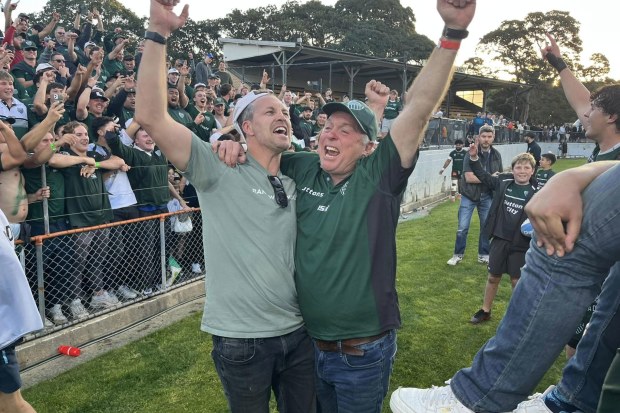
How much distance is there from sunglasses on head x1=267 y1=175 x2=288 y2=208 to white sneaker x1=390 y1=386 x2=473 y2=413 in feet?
3.42

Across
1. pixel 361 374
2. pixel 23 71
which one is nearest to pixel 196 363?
pixel 361 374

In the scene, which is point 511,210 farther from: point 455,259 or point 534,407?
point 534,407

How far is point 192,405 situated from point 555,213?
3.56 metres

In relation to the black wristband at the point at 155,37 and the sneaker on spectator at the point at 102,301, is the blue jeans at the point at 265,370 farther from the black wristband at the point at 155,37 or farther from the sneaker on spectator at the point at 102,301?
the sneaker on spectator at the point at 102,301

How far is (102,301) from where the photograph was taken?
5.54 m

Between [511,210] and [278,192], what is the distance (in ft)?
13.6

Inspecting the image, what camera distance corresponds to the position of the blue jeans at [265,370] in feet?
7.68

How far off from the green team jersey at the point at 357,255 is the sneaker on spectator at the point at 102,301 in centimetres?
404

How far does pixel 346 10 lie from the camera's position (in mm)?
55219

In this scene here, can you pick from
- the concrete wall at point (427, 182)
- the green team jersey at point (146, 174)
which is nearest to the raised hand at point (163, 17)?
the green team jersey at point (146, 174)

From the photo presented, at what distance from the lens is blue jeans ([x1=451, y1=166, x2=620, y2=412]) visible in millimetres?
1454

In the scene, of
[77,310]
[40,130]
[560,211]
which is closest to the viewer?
[560,211]

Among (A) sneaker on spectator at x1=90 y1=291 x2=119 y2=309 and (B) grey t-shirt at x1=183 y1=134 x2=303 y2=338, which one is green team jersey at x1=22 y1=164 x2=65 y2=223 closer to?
(A) sneaker on spectator at x1=90 y1=291 x2=119 y2=309

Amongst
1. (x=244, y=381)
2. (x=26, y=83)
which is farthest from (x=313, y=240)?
(x=26, y=83)
